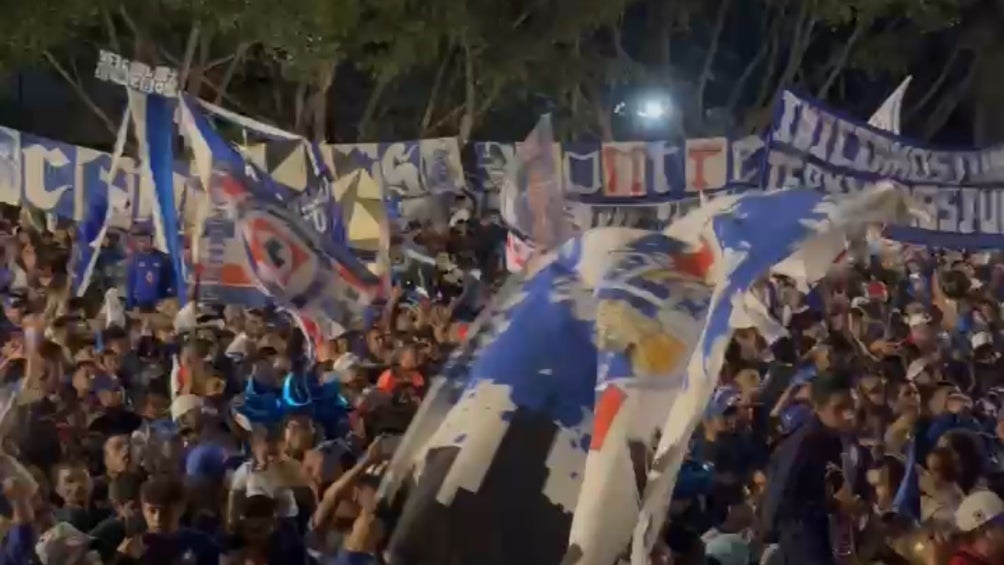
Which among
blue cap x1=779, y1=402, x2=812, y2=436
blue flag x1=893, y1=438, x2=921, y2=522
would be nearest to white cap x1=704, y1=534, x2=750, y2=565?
blue flag x1=893, y1=438, x2=921, y2=522

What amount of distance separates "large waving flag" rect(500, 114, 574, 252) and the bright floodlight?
17.5 metres

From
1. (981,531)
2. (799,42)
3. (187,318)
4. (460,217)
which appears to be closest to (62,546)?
(981,531)

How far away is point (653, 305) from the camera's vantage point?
446 centimetres

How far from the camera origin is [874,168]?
11344mm

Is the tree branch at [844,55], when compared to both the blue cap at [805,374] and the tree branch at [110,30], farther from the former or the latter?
the blue cap at [805,374]

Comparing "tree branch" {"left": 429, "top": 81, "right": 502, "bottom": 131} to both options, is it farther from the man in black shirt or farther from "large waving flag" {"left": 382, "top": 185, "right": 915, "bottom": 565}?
"large waving flag" {"left": 382, "top": 185, "right": 915, "bottom": 565}

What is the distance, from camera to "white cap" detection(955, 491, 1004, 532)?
5.90 meters

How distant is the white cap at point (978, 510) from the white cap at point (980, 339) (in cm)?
458

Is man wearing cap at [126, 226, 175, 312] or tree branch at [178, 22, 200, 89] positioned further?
tree branch at [178, 22, 200, 89]

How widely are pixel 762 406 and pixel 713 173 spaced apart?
7702 mm

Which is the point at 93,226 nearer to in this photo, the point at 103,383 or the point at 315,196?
the point at 315,196

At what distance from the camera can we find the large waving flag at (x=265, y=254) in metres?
9.16

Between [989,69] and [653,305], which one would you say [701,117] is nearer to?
[989,69]

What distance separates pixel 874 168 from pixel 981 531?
624cm
